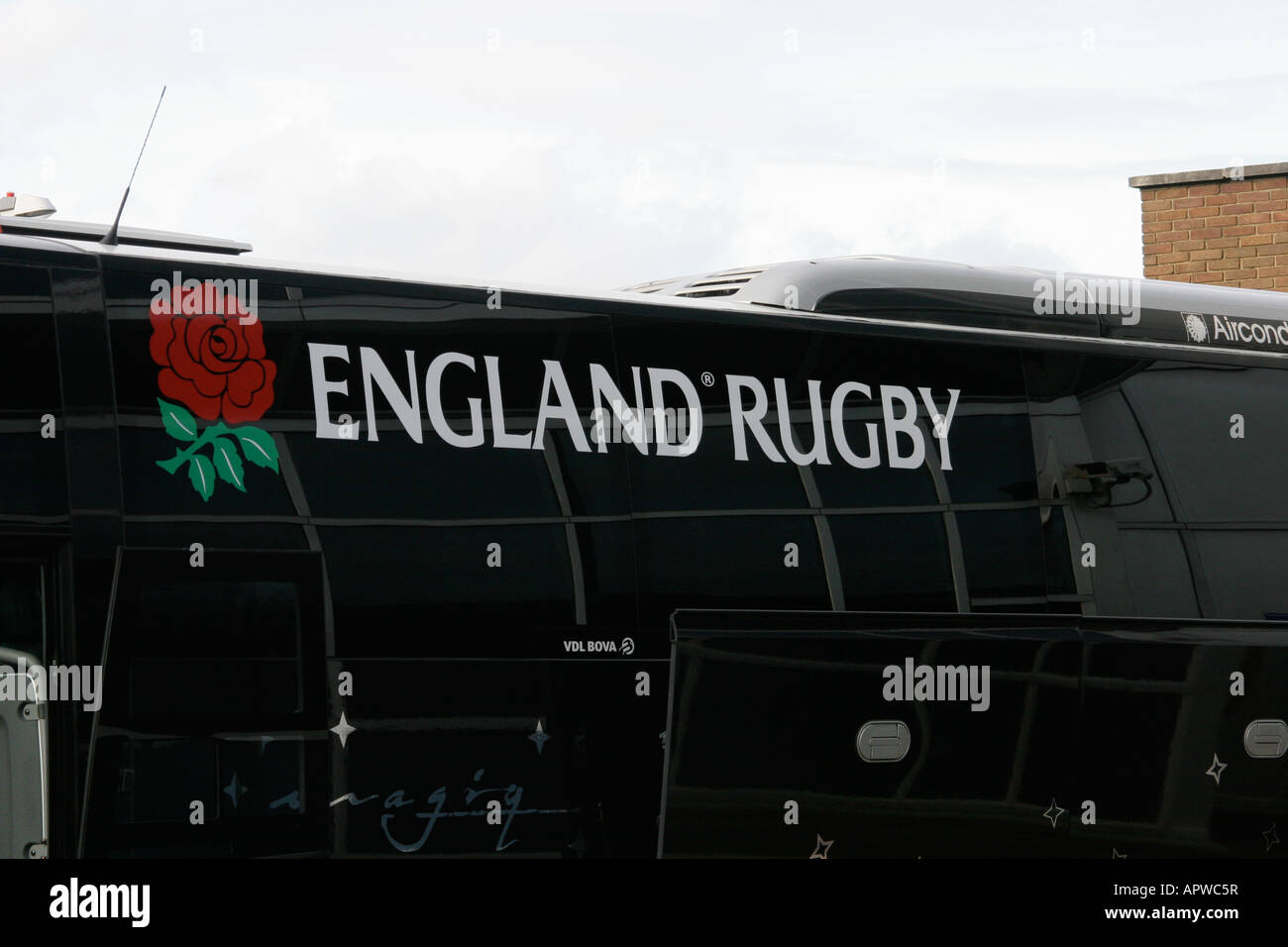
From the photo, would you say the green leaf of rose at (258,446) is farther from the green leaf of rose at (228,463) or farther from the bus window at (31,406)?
the bus window at (31,406)

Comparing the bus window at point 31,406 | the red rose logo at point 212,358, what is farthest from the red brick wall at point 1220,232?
the bus window at point 31,406

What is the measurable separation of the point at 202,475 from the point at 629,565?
132 centimetres

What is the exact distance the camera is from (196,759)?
4.28 metres

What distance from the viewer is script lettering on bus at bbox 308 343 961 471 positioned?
4.68 metres

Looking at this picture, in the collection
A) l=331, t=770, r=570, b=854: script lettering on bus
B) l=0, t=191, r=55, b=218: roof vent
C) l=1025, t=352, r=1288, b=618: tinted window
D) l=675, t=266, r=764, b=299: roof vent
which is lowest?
l=331, t=770, r=570, b=854: script lettering on bus

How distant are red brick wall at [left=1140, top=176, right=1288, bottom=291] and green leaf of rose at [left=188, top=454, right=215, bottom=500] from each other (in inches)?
557

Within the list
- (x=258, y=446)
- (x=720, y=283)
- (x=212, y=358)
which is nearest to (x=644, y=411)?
(x=720, y=283)

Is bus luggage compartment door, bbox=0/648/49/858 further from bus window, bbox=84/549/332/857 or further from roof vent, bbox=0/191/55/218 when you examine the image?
roof vent, bbox=0/191/55/218

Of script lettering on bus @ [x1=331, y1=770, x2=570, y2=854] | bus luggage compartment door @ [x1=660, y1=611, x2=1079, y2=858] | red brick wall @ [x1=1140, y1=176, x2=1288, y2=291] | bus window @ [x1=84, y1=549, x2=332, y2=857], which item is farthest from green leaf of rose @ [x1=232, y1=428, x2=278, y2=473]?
red brick wall @ [x1=1140, y1=176, x2=1288, y2=291]

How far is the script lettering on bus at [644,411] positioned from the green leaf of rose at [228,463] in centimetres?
25

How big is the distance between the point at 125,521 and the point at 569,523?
131 cm
